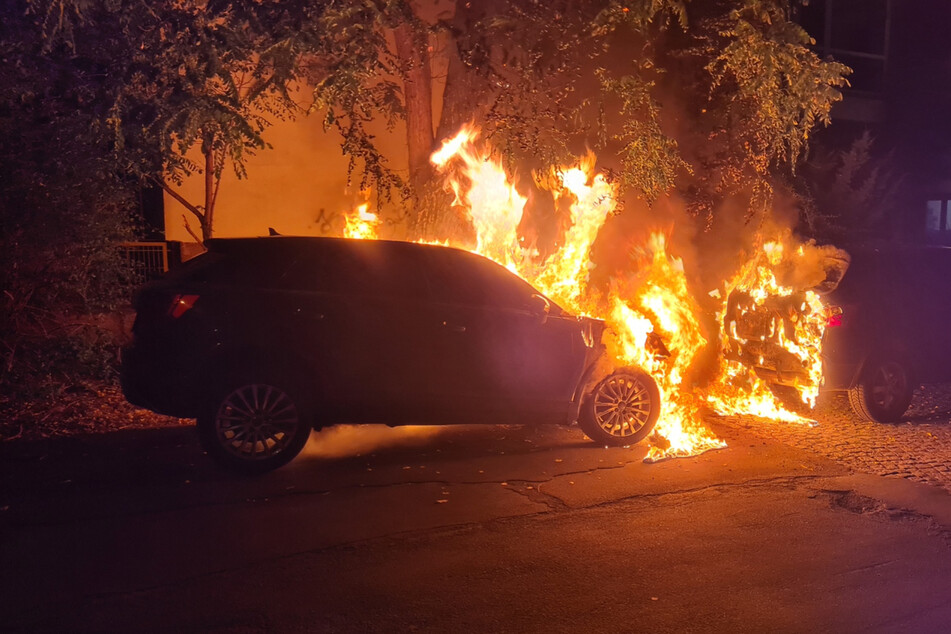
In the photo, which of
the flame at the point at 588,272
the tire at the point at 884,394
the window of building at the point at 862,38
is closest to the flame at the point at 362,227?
the flame at the point at 588,272

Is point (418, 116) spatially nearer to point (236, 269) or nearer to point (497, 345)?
point (497, 345)

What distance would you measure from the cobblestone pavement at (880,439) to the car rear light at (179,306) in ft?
17.4

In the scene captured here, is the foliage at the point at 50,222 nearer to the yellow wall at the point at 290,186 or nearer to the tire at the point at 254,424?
the tire at the point at 254,424

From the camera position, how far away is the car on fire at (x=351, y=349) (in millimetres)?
6520

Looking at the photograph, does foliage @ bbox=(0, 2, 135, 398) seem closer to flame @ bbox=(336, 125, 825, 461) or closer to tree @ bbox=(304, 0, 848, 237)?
tree @ bbox=(304, 0, 848, 237)

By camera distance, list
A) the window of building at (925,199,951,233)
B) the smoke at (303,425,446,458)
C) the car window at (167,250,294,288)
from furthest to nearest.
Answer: the window of building at (925,199,951,233) < the smoke at (303,425,446,458) < the car window at (167,250,294,288)

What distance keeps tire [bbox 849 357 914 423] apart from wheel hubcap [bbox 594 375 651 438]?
255cm

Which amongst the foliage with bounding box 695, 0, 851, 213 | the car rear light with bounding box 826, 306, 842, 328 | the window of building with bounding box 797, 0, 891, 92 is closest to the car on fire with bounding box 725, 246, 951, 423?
the car rear light with bounding box 826, 306, 842, 328

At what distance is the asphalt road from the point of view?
14.3 ft

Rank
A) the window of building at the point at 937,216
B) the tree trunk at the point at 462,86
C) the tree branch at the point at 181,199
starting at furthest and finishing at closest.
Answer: the window of building at the point at 937,216, the tree branch at the point at 181,199, the tree trunk at the point at 462,86

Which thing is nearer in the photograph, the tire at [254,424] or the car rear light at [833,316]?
the tire at [254,424]

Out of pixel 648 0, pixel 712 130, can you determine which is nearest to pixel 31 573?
pixel 648 0

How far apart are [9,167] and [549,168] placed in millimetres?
5361

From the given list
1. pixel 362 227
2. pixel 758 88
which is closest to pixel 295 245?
pixel 362 227
